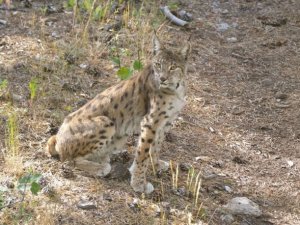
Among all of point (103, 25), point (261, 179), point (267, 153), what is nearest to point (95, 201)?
point (261, 179)

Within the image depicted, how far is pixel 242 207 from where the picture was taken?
5.57m

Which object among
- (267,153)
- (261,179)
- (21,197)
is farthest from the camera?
(267,153)

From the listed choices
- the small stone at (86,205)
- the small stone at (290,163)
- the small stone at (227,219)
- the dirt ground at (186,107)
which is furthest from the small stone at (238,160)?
the small stone at (86,205)

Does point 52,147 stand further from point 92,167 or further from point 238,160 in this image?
point 238,160

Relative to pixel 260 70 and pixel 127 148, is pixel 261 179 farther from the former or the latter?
pixel 260 70

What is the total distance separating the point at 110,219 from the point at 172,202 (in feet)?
2.05

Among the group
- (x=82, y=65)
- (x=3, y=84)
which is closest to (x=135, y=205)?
(x=3, y=84)

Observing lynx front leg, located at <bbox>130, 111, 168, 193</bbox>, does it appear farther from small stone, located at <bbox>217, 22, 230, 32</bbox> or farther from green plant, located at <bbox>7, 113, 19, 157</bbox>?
small stone, located at <bbox>217, 22, 230, 32</bbox>

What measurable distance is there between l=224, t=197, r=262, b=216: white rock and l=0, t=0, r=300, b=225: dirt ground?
0.06 metres

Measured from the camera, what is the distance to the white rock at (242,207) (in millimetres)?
5551

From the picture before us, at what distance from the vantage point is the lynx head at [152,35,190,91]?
5.64 metres

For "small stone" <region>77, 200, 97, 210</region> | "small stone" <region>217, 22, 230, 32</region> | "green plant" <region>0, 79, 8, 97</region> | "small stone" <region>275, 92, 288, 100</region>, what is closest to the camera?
"small stone" <region>77, 200, 97, 210</region>

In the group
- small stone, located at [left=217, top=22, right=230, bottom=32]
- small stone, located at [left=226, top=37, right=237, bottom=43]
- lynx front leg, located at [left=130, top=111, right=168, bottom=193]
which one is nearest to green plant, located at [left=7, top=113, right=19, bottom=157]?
lynx front leg, located at [left=130, top=111, right=168, bottom=193]

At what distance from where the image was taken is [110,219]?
520 cm
